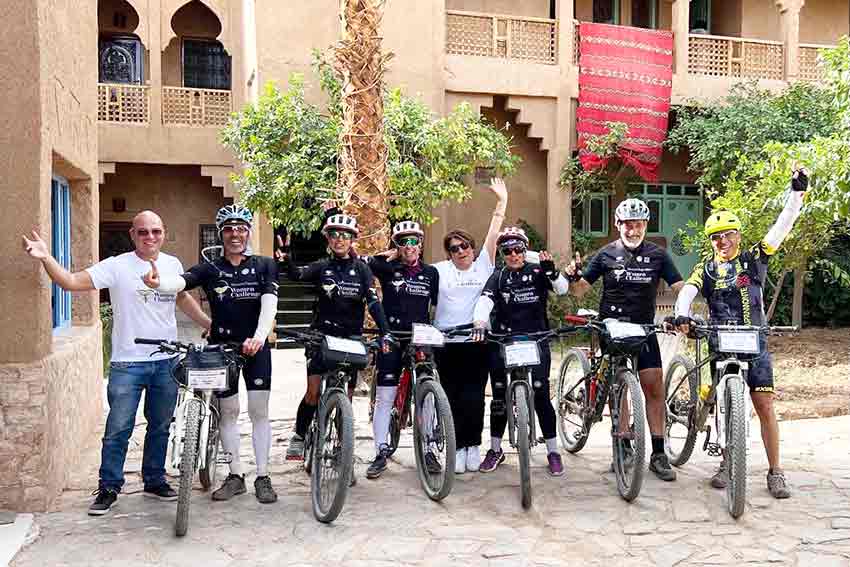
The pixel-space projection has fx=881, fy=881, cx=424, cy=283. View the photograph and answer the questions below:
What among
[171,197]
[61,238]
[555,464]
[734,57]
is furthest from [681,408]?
[171,197]

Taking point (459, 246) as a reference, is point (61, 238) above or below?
above

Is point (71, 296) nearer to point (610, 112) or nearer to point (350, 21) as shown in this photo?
point (350, 21)

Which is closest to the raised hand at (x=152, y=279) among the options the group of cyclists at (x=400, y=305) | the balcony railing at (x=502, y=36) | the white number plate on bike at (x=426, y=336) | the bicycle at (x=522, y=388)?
the group of cyclists at (x=400, y=305)

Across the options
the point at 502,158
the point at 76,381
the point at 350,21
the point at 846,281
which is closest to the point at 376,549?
the point at 76,381

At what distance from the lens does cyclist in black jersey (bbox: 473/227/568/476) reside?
607 centimetres

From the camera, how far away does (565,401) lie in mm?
7047

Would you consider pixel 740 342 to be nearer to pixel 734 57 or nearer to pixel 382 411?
pixel 382 411

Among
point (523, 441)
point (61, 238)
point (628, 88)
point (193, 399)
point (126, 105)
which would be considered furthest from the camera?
point (126, 105)

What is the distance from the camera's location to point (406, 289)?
20.4ft

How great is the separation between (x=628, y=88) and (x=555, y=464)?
1271 centimetres

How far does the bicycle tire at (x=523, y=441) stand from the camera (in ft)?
17.7

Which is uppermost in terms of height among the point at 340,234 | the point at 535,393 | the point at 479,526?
the point at 340,234

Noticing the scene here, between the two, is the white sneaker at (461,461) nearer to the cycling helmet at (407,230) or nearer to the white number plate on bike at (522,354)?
the white number plate on bike at (522,354)

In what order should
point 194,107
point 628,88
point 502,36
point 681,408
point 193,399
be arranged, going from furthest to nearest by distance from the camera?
point 194,107 → point 628,88 → point 502,36 → point 681,408 → point 193,399
